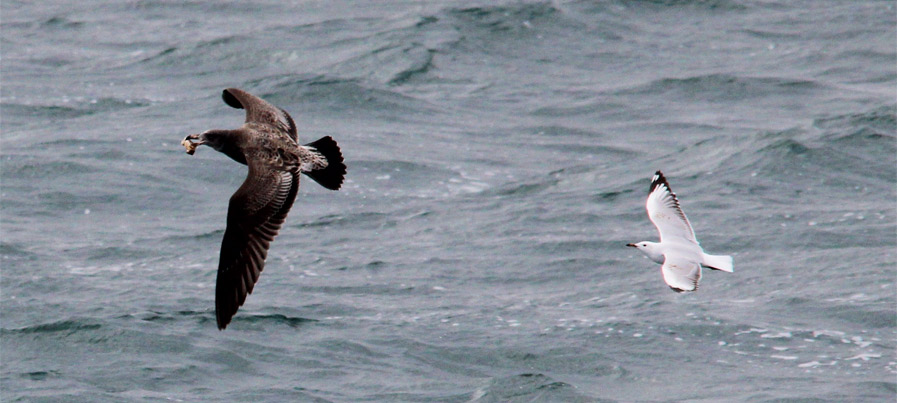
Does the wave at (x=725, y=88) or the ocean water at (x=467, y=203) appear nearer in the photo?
the ocean water at (x=467, y=203)

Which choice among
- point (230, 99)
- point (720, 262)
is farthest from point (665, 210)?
point (230, 99)

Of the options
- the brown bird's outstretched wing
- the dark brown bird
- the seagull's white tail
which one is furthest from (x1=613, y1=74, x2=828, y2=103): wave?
the brown bird's outstretched wing

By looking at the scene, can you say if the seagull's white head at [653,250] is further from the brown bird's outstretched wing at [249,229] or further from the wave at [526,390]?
the brown bird's outstretched wing at [249,229]

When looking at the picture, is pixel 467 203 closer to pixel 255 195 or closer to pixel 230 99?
pixel 230 99

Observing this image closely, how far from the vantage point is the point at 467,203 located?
17828 millimetres

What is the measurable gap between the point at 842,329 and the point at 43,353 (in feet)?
25.0

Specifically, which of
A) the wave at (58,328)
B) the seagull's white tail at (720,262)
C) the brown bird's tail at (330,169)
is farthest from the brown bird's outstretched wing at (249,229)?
Result: the wave at (58,328)

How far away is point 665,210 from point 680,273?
0.93m

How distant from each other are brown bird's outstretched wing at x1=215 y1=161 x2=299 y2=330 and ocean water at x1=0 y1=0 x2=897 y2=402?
2.52 m

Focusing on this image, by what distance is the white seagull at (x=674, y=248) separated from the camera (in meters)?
10.1

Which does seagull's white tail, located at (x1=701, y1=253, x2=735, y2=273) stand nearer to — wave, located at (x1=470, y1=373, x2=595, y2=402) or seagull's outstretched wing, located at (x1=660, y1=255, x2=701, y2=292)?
seagull's outstretched wing, located at (x1=660, y1=255, x2=701, y2=292)

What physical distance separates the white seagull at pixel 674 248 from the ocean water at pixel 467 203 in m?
2.27

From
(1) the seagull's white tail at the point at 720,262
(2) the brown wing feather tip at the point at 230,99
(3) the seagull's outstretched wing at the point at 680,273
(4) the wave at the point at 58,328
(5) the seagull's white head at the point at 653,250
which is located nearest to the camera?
(3) the seagull's outstretched wing at the point at 680,273

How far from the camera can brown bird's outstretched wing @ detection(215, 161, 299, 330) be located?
10102mm
